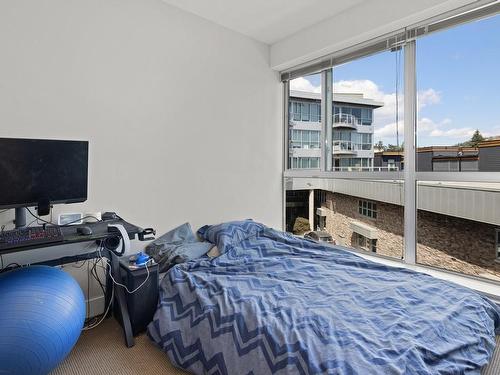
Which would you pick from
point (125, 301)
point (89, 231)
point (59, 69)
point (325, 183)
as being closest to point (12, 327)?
point (89, 231)

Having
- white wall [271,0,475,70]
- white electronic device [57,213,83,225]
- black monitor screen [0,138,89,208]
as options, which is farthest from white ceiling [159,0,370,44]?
white electronic device [57,213,83,225]

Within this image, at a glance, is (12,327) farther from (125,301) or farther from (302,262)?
(302,262)

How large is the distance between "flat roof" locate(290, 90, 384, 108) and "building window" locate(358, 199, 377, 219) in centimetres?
95

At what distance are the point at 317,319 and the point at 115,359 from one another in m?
1.25

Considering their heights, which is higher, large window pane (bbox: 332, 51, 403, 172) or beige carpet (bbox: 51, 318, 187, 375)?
large window pane (bbox: 332, 51, 403, 172)

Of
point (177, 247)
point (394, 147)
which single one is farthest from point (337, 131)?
point (177, 247)

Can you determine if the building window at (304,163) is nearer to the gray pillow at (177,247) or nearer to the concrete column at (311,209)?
the concrete column at (311,209)

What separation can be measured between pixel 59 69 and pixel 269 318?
2.20m

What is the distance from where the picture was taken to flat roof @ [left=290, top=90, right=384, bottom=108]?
2999mm

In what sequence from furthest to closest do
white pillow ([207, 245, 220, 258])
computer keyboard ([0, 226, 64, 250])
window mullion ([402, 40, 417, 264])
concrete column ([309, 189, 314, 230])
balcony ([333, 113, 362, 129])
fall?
1. concrete column ([309, 189, 314, 230])
2. balcony ([333, 113, 362, 129])
3. window mullion ([402, 40, 417, 264])
4. white pillow ([207, 245, 220, 258])
5. computer keyboard ([0, 226, 64, 250])

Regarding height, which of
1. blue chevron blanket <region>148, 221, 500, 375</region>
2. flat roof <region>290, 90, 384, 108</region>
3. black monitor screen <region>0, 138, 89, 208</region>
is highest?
flat roof <region>290, 90, 384, 108</region>

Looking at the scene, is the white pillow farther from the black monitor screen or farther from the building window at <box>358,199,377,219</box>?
the building window at <box>358,199,377,219</box>

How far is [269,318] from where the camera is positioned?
153 centimetres

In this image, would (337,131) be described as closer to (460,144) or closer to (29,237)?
(460,144)
